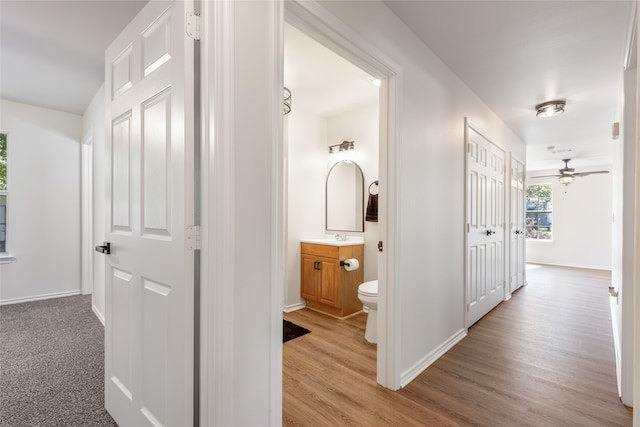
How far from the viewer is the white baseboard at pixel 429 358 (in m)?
1.97

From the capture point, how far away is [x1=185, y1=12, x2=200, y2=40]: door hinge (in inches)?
42.8

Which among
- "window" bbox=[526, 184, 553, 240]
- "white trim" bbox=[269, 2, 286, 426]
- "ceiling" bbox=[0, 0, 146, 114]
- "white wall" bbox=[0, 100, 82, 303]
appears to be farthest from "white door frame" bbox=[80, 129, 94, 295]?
"window" bbox=[526, 184, 553, 240]

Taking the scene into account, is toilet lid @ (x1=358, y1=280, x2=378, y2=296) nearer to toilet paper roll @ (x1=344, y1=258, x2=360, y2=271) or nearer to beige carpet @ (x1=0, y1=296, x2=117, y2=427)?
toilet paper roll @ (x1=344, y1=258, x2=360, y2=271)

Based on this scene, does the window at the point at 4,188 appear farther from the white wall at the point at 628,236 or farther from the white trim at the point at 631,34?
the white wall at the point at 628,236

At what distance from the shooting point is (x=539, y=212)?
7848 millimetres

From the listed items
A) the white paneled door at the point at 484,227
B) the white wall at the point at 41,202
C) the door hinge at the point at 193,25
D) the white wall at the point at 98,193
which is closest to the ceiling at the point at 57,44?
the white wall at the point at 98,193

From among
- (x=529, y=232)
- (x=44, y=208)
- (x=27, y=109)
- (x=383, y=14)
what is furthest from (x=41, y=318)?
(x=529, y=232)

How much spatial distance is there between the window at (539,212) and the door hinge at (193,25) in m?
9.08

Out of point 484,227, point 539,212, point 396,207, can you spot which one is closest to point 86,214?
point 396,207

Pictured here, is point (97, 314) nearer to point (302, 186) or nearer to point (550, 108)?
point (302, 186)

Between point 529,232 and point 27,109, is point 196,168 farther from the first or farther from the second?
point 529,232

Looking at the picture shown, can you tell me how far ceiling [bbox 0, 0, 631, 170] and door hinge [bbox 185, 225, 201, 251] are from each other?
163 cm

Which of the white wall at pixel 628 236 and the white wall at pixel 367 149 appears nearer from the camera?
the white wall at pixel 628 236

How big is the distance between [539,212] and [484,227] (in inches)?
236
